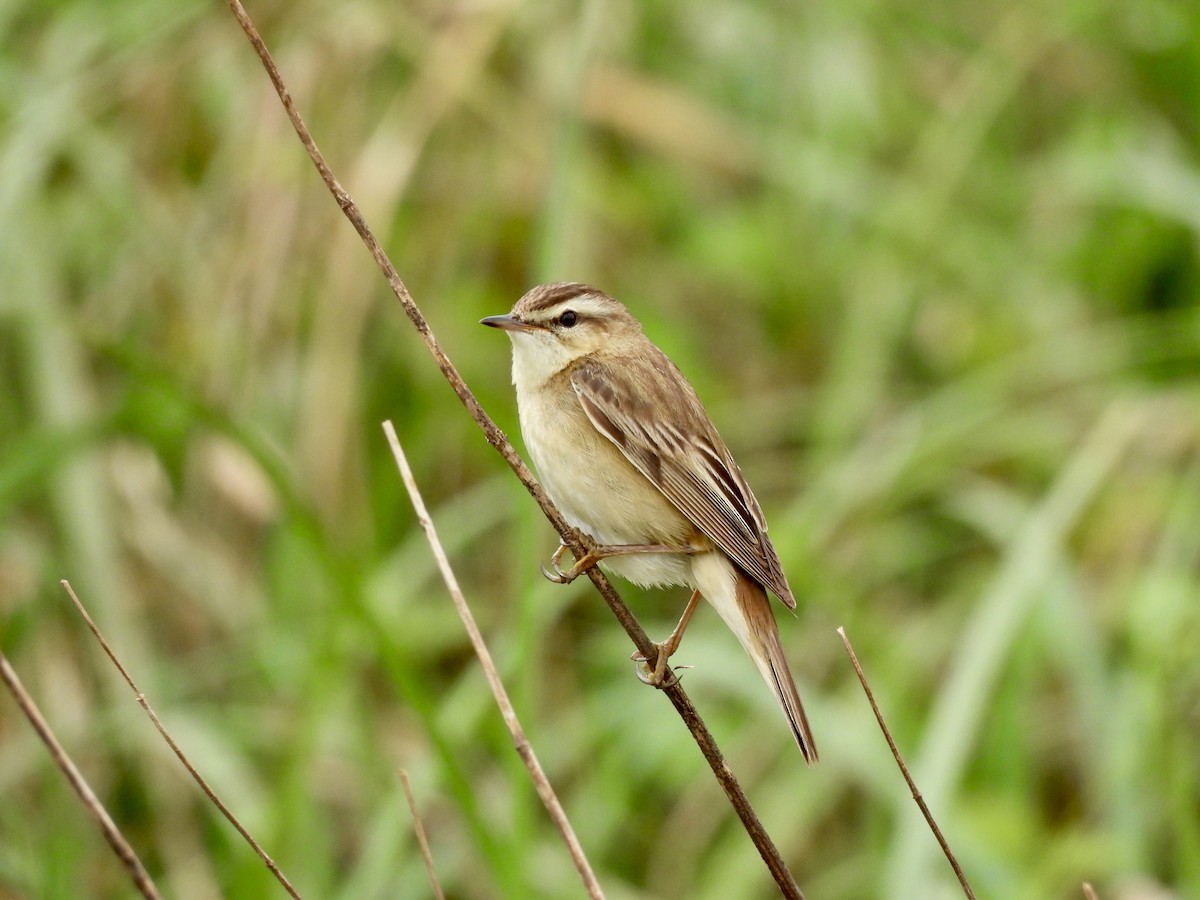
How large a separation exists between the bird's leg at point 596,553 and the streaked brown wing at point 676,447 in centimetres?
11

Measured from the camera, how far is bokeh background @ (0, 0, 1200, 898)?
165 inches

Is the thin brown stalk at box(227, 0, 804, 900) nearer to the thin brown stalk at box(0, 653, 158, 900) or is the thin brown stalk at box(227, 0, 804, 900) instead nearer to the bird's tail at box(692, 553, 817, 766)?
the bird's tail at box(692, 553, 817, 766)

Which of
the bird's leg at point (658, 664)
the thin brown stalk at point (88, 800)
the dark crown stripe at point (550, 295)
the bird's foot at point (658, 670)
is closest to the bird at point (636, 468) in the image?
the dark crown stripe at point (550, 295)

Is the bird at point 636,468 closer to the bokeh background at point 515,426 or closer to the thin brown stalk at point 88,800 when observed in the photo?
the bokeh background at point 515,426

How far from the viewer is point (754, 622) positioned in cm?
322

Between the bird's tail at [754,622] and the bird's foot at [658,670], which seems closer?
the bird's foot at [658,670]

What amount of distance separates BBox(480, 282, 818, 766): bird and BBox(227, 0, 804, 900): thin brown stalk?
0.84 m

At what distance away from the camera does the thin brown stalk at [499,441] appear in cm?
212

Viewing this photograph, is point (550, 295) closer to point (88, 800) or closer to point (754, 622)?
point (754, 622)

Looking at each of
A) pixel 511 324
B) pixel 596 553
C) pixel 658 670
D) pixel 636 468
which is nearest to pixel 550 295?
pixel 511 324

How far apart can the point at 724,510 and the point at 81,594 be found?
228 centimetres

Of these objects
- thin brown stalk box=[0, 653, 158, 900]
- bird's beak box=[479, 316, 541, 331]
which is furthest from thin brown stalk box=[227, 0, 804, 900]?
bird's beak box=[479, 316, 541, 331]

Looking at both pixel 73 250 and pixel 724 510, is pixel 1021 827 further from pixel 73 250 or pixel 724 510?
pixel 73 250

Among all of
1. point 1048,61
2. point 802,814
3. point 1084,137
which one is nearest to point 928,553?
point 802,814
